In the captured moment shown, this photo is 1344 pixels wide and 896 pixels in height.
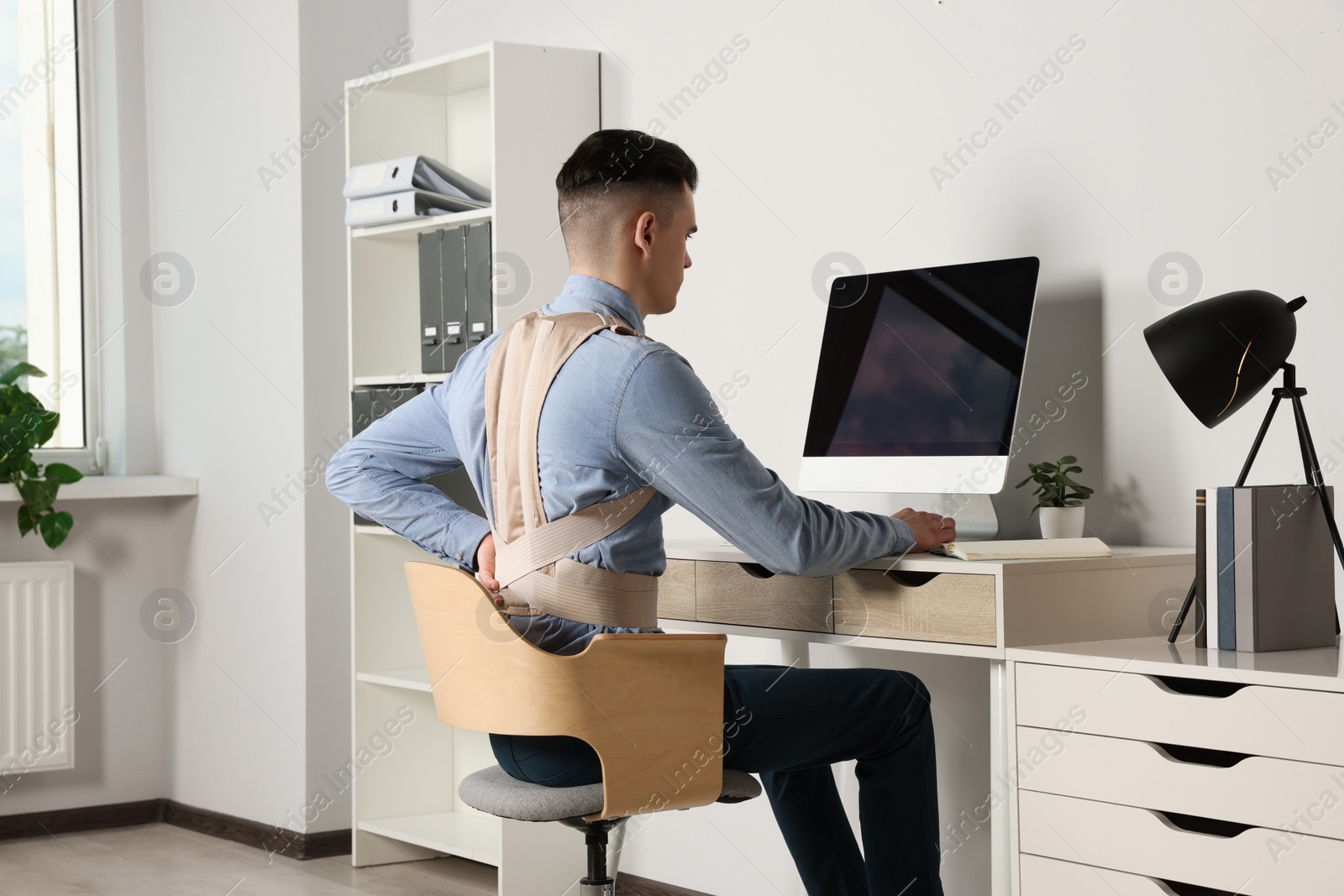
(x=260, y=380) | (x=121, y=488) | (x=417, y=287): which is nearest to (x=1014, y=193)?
(x=417, y=287)

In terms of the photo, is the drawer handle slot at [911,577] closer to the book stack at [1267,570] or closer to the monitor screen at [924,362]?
the monitor screen at [924,362]

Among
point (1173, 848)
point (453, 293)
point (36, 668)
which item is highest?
point (453, 293)

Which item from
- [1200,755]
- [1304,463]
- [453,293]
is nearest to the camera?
[1200,755]

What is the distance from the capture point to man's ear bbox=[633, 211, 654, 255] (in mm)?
1990

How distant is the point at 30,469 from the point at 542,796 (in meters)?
2.72

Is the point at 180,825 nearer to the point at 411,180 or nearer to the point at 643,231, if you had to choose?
the point at 411,180

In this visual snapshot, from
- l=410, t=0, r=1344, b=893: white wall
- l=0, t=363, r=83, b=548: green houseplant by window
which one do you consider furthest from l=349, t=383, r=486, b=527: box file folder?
l=0, t=363, r=83, b=548: green houseplant by window

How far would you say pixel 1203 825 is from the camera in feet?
6.04

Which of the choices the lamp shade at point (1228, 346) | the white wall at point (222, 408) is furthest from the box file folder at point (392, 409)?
the lamp shade at point (1228, 346)

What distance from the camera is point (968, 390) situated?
232 cm

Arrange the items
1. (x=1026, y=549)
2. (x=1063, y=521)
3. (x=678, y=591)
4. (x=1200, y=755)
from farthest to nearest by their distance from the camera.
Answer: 1. (x=678, y=591)
2. (x=1063, y=521)
3. (x=1026, y=549)
4. (x=1200, y=755)

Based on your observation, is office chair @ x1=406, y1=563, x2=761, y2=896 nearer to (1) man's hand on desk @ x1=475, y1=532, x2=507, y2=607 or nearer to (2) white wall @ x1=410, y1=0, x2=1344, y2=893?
(1) man's hand on desk @ x1=475, y1=532, x2=507, y2=607

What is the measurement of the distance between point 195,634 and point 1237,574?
3.14 m

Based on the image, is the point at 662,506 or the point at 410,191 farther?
the point at 410,191
